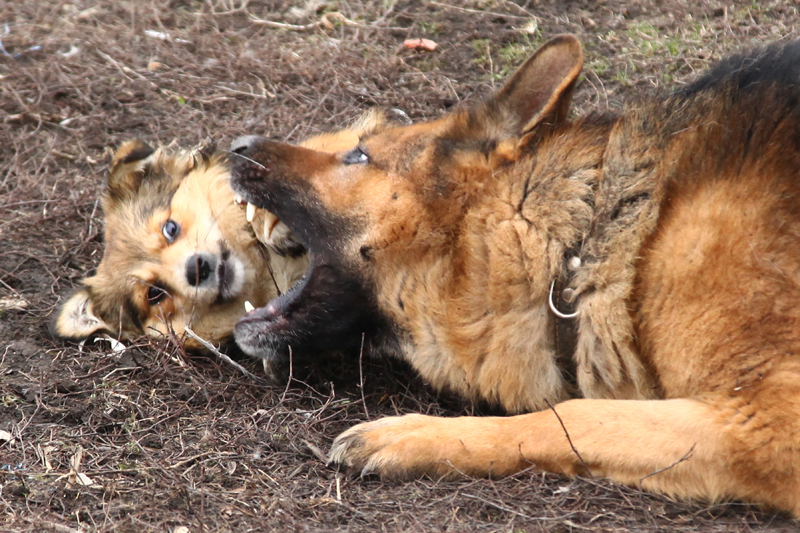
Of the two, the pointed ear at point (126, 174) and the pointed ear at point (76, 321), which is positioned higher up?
the pointed ear at point (126, 174)

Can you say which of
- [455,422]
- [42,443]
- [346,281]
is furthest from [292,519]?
[42,443]

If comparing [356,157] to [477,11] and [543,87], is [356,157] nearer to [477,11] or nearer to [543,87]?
[543,87]

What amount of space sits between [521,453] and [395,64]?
4416mm

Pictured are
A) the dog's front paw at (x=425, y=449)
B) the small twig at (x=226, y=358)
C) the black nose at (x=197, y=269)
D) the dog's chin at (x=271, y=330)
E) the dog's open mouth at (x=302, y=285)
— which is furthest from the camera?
the black nose at (x=197, y=269)

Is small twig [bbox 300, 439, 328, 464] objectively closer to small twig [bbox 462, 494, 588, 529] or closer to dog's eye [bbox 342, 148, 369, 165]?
small twig [bbox 462, 494, 588, 529]

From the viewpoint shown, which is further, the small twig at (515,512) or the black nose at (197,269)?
the black nose at (197,269)

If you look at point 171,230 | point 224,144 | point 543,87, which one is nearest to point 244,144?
point 171,230

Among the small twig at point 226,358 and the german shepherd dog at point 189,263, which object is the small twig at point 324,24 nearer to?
the german shepherd dog at point 189,263

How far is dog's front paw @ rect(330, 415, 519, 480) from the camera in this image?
3.20 metres

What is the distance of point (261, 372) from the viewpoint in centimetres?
439

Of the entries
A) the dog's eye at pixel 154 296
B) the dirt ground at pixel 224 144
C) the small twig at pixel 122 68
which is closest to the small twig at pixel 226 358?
the dirt ground at pixel 224 144

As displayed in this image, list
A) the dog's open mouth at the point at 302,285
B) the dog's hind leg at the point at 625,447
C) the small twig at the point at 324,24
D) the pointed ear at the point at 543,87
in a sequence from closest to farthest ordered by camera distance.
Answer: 1. the dog's hind leg at the point at 625,447
2. the pointed ear at the point at 543,87
3. the dog's open mouth at the point at 302,285
4. the small twig at the point at 324,24

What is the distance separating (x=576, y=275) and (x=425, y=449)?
40.3 inches

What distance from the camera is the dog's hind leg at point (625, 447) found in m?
2.86
